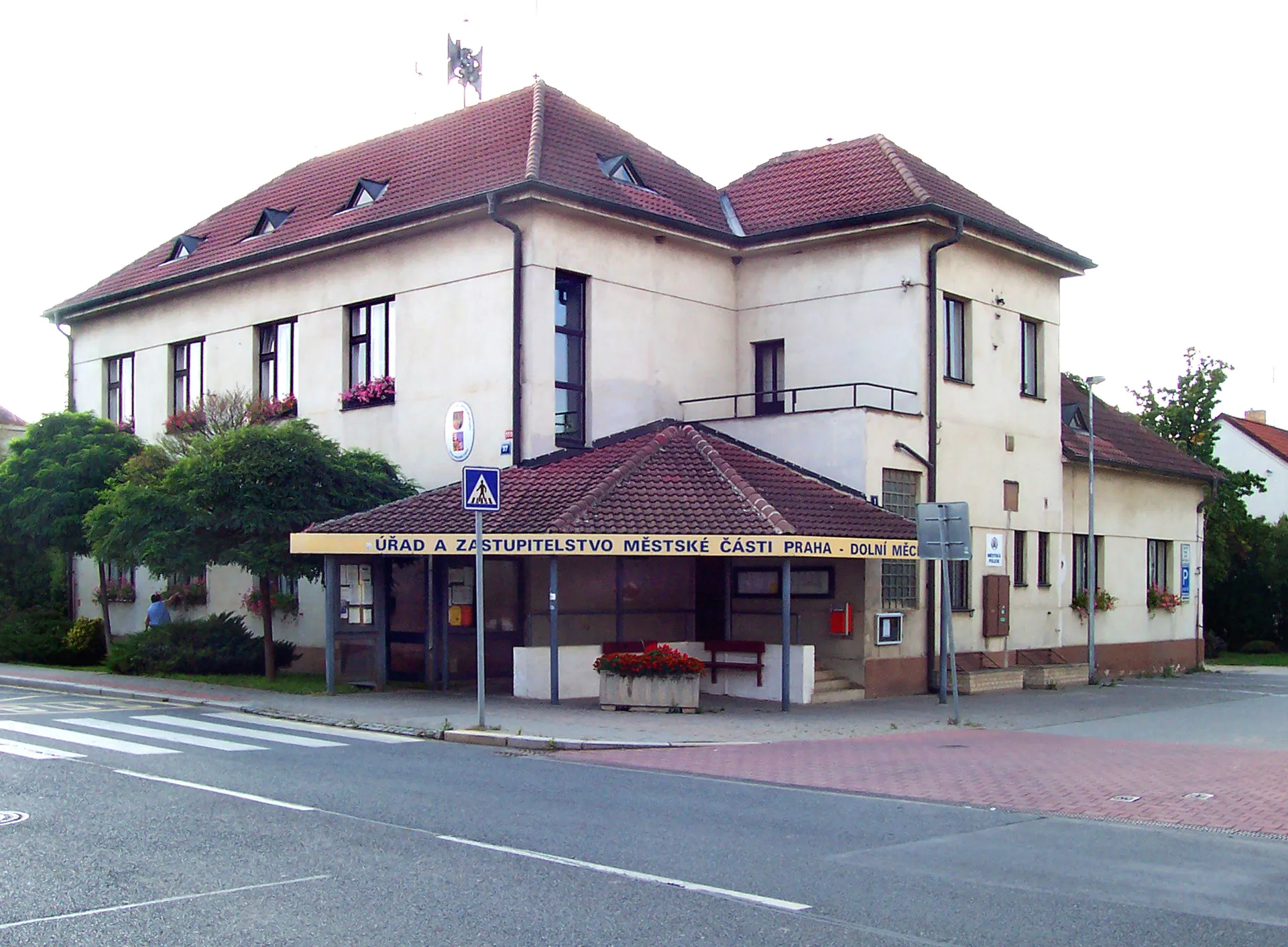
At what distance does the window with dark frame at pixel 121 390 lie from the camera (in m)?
31.4

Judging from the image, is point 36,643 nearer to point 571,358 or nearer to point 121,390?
point 121,390

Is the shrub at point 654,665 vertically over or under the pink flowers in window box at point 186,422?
under

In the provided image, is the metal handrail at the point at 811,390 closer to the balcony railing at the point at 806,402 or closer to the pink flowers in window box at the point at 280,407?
the balcony railing at the point at 806,402

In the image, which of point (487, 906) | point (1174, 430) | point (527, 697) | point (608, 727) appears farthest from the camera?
point (1174, 430)

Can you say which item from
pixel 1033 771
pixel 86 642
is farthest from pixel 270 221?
pixel 1033 771

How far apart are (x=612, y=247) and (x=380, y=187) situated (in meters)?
5.83

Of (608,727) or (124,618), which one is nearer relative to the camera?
(608,727)

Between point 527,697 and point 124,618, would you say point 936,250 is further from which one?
point 124,618

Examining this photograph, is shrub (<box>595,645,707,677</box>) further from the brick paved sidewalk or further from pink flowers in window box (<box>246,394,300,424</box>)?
pink flowers in window box (<box>246,394,300,424</box>)

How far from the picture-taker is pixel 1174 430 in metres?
42.2

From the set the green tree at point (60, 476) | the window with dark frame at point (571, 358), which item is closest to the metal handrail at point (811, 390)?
the window with dark frame at point (571, 358)

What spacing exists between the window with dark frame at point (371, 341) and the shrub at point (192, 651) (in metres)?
5.19

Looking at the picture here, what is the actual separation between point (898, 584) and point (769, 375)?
5218 millimetres

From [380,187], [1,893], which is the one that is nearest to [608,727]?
[1,893]
